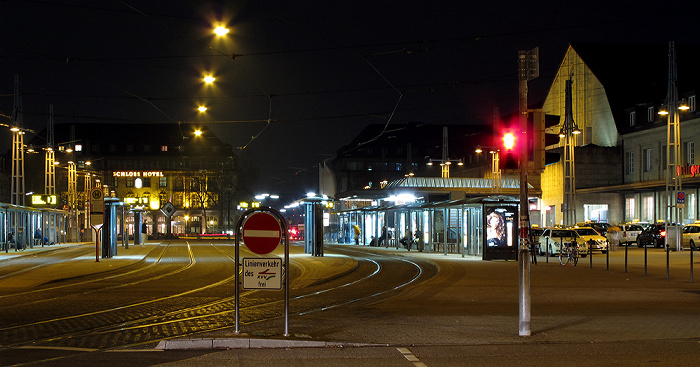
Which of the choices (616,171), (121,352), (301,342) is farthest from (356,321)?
(616,171)

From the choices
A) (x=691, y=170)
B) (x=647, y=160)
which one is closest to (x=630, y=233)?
(x=691, y=170)

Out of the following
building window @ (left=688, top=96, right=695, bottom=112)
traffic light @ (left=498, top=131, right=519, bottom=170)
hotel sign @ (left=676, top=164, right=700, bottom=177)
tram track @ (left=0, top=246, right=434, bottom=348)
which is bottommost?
tram track @ (left=0, top=246, right=434, bottom=348)

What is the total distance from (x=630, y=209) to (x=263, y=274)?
59132mm

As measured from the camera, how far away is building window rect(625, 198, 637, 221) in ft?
212

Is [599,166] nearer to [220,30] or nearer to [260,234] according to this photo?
[220,30]

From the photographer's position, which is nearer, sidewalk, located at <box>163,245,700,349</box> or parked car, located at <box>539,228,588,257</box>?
sidewalk, located at <box>163,245,700,349</box>

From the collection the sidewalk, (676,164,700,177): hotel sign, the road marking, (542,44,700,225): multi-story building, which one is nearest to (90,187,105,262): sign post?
the sidewalk

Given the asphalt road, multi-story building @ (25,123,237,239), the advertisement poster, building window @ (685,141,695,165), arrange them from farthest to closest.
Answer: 1. multi-story building @ (25,123,237,239)
2. building window @ (685,141,695,165)
3. the advertisement poster
4. the asphalt road

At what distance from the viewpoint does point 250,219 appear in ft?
36.7

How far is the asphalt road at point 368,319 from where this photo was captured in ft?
33.1

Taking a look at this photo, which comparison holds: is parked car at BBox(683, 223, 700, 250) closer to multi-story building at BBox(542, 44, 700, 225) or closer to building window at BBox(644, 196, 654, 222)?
multi-story building at BBox(542, 44, 700, 225)

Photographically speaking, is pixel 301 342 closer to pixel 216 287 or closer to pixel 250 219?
pixel 250 219

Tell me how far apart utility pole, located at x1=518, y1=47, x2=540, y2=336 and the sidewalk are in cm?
41

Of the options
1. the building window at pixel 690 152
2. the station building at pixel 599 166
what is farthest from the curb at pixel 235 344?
the building window at pixel 690 152
